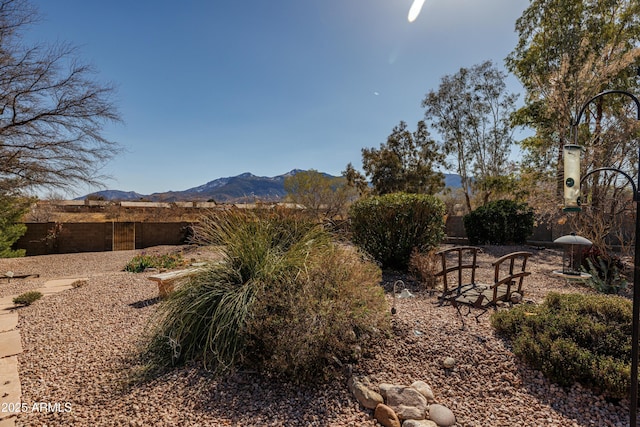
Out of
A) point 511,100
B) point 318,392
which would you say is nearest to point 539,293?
point 318,392

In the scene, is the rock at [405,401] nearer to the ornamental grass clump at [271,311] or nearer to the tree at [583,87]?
the ornamental grass clump at [271,311]

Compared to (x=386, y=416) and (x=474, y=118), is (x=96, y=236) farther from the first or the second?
(x=474, y=118)

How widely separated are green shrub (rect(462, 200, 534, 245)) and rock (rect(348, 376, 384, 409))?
9.07 m

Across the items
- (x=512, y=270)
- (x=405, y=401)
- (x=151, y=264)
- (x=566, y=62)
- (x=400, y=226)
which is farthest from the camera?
(x=566, y=62)

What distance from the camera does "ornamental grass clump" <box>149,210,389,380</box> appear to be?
2.23 m

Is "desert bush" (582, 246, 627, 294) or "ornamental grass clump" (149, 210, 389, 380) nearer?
"ornamental grass clump" (149, 210, 389, 380)

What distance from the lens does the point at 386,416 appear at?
1.93m

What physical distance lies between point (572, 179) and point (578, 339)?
1.30m

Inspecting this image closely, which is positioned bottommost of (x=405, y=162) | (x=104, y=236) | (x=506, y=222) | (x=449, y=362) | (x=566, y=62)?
(x=449, y=362)

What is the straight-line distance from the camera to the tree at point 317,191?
46.2 ft

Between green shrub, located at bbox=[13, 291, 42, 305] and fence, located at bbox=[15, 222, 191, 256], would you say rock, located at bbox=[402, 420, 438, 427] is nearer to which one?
green shrub, located at bbox=[13, 291, 42, 305]

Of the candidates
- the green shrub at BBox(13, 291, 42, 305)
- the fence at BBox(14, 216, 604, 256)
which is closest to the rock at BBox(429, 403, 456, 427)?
the green shrub at BBox(13, 291, 42, 305)

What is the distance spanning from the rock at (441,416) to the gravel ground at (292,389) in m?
0.07

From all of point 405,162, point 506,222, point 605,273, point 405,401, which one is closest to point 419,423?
point 405,401
